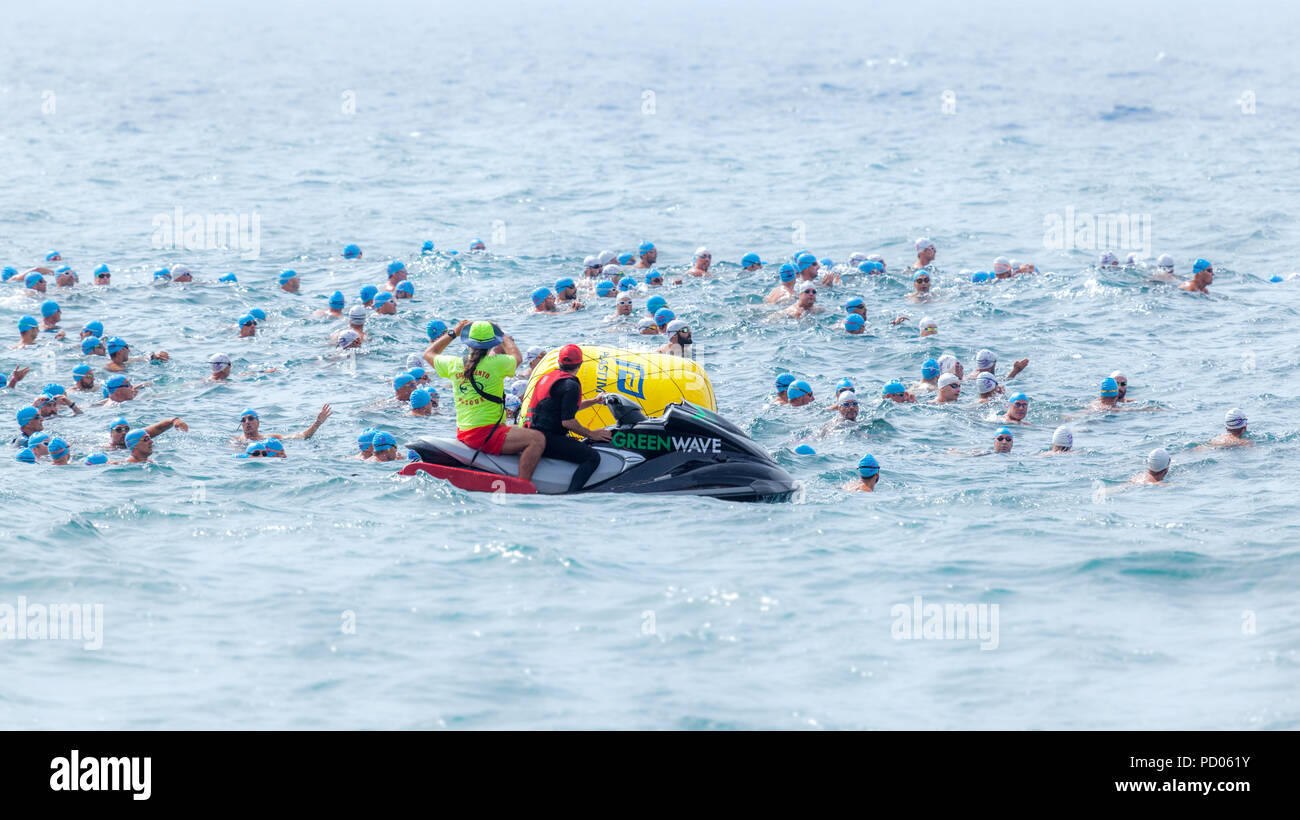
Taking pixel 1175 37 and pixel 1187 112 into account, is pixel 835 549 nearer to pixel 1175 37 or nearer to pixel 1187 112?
pixel 1187 112

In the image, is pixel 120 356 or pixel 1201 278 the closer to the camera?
pixel 120 356

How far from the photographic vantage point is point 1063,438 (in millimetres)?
16500

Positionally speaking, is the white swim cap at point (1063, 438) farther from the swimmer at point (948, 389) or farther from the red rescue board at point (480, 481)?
the red rescue board at point (480, 481)

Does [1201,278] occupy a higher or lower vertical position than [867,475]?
higher

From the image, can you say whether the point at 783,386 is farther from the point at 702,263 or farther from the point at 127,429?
the point at 127,429

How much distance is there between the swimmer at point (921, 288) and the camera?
24297 millimetres

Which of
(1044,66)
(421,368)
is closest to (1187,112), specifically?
(1044,66)

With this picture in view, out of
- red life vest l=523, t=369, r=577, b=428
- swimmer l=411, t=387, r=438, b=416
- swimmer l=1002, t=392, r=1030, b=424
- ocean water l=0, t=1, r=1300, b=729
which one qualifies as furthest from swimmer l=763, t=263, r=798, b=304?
red life vest l=523, t=369, r=577, b=428

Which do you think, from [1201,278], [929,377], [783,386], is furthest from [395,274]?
[1201,278]

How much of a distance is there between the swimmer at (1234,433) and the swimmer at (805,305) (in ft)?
26.0

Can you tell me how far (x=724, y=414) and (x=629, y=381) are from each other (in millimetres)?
4248

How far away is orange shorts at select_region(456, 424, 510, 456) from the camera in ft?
45.8

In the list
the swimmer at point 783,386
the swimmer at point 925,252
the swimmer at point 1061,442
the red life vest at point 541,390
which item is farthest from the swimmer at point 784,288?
the red life vest at point 541,390

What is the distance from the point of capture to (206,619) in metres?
10.8
